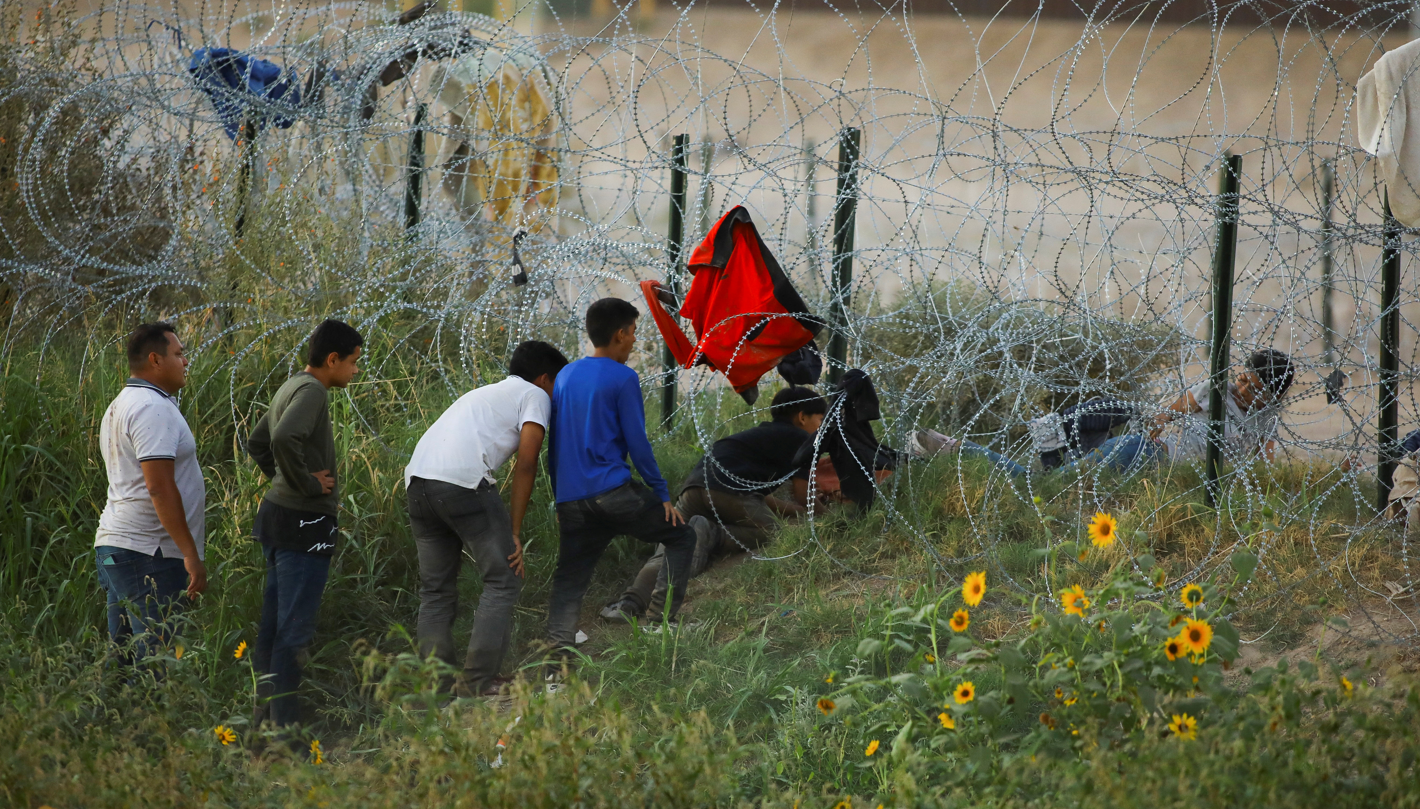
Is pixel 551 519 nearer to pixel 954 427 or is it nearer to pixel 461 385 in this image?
pixel 461 385

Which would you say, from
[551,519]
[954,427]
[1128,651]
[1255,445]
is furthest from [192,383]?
[1255,445]

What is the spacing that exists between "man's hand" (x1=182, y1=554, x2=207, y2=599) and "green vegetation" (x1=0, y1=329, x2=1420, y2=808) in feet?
0.86

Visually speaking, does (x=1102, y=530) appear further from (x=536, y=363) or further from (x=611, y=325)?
(x=536, y=363)

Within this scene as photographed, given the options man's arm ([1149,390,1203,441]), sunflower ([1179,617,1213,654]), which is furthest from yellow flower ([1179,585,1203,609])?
man's arm ([1149,390,1203,441])

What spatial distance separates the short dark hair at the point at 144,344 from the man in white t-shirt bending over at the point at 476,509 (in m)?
0.85

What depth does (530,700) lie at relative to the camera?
274 centimetres

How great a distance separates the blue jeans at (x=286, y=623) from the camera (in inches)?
151

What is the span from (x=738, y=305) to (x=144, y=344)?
82.7 inches

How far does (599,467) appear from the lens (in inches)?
162

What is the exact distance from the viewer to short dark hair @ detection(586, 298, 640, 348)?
417cm

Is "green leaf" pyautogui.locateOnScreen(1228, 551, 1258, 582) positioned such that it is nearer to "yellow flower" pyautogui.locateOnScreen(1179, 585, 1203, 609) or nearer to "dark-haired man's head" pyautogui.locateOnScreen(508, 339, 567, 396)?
"yellow flower" pyautogui.locateOnScreen(1179, 585, 1203, 609)

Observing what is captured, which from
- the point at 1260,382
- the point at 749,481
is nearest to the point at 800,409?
the point at 749,481

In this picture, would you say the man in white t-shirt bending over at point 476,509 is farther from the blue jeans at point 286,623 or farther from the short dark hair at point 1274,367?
the short dark hair at point 1274,367

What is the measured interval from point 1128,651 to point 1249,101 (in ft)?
45.0
